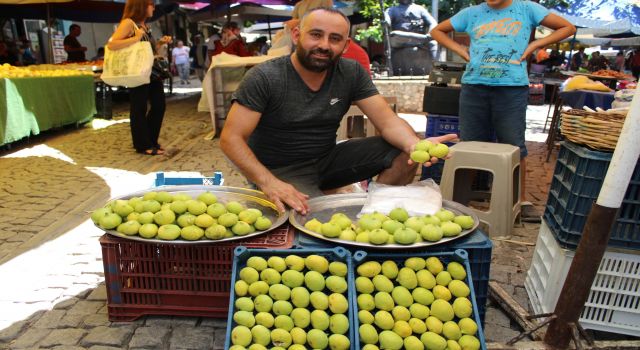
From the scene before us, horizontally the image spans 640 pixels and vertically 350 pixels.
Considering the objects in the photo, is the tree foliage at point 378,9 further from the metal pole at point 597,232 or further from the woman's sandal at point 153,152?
the metal pole at point 597,232

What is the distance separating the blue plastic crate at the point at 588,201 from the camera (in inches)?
90.7

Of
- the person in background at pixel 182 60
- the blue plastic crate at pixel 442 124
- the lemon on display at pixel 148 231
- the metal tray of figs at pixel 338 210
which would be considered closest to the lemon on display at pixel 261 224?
the metal tray of figs at pixel 338 210

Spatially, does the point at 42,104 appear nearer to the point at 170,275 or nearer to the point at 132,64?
the point at 132,64

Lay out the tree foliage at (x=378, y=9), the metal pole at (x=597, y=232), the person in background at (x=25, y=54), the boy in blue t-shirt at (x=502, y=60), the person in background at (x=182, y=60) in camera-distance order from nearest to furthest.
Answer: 1. the metal pole at (x=597, y=232)
2. the boy in blue t-shirt at (x=502, y=60)
3. the person in background at (x=25, y=54)
4. the tree foliage at (x=378, y=9)
5. the person in background at (x=182, y=60)

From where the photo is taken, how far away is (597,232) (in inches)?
82.3

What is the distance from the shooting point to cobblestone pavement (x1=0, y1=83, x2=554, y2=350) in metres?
2.50

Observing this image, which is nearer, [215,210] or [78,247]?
[215,210]

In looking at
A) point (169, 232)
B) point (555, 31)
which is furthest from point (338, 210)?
point (555, 31)

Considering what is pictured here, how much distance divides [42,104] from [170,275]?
6.66 metres

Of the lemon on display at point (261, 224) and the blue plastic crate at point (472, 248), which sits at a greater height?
the lemon on display at point (261, 224)

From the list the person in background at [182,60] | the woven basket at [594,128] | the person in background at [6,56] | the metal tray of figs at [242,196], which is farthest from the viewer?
the person in background at [182,60]

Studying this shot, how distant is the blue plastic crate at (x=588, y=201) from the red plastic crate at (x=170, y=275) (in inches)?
56.9

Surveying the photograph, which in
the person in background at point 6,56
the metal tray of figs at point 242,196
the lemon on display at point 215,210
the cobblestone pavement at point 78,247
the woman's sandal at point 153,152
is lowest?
the cobblestone pavement at point 78,247

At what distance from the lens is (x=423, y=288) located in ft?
6.81
